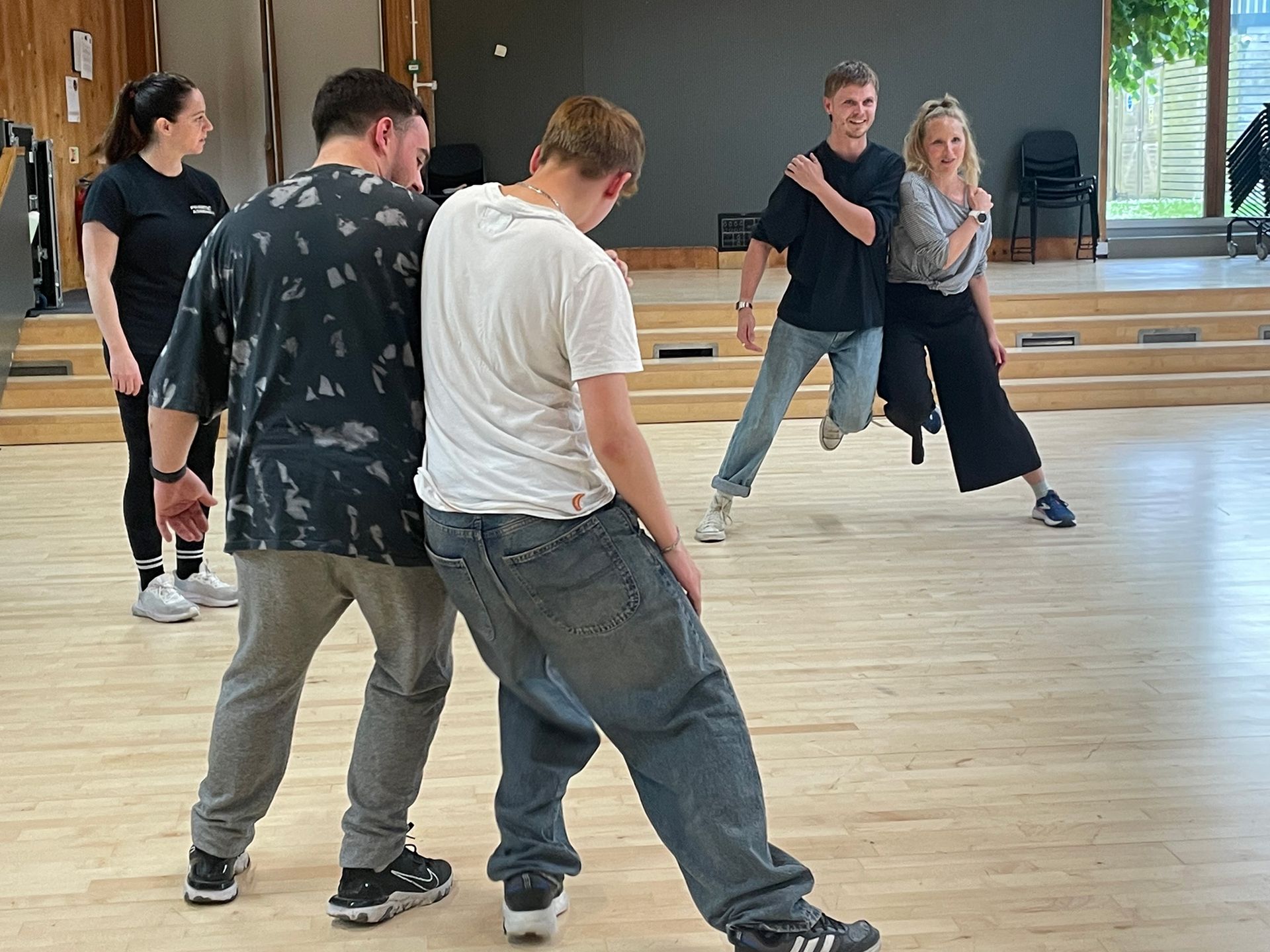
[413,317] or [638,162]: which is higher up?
[638,162]

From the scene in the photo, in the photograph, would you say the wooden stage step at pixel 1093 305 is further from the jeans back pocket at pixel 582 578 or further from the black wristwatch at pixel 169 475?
the jeans back pocket at pixel 582 578

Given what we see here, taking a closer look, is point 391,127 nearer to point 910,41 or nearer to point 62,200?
point 62,200

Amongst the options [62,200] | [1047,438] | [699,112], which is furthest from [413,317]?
[699,112]

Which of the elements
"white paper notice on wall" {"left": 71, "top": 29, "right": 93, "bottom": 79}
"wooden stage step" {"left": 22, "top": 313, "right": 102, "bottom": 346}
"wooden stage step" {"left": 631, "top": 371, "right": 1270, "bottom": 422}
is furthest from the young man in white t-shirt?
"white paper notice on wall" {"left": 71, "top": 29, "right": 93, "bottom": 79}

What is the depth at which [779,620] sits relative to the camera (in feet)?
13.4

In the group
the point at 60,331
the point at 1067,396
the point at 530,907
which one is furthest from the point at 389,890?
the point at 60,331

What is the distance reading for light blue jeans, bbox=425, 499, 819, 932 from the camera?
1995mm

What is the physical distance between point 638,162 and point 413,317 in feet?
1.33

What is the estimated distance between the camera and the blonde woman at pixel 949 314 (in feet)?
15.4

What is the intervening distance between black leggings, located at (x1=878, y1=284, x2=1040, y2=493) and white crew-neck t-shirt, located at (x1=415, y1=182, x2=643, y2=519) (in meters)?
2.99

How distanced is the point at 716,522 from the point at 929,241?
1.20m

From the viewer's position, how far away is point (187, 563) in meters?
4.30

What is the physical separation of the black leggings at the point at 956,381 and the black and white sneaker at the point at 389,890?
2902mm

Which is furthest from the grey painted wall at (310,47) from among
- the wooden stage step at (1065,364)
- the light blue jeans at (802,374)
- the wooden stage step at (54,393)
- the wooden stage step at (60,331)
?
the light blue jeans at (802,374)
